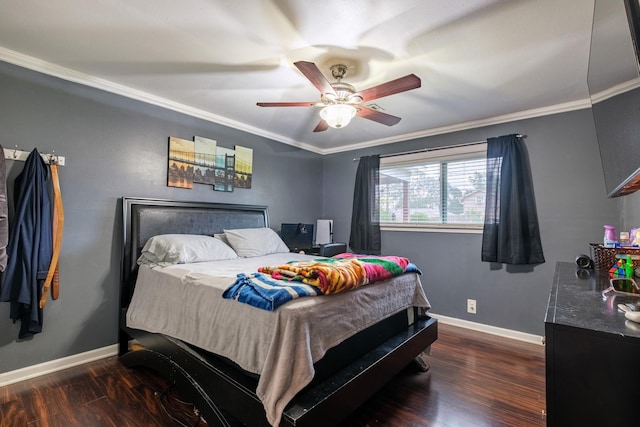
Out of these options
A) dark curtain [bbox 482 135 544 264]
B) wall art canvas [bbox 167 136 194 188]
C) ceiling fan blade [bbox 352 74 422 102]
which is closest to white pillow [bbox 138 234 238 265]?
wall art canvas [bbox 167 136 194 188]

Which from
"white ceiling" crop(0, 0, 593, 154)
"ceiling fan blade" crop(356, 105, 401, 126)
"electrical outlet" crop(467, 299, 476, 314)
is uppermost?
"white ceiling" crop(0, 0, 593, 154)

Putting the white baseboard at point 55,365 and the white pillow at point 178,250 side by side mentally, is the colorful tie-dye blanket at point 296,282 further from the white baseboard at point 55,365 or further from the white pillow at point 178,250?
the white baseboard at point 55,365

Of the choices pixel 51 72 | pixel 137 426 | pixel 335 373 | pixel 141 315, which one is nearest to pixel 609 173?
pixel 335 373

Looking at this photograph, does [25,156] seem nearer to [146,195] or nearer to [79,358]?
[146,195]

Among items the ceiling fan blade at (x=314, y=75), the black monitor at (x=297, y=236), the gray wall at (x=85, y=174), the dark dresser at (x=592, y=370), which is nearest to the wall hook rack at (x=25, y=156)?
the gray wall at (x=85, y=174)

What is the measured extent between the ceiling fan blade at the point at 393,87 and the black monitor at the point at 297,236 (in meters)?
2.17

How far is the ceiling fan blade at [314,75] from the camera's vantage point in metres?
1.73

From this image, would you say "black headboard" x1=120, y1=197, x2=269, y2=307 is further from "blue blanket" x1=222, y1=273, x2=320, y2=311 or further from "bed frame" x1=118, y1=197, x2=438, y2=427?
"blue blanket" x1=222, y1=273, x2=320, y2=311

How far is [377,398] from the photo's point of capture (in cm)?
205

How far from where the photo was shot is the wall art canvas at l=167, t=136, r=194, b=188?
307 centimetres

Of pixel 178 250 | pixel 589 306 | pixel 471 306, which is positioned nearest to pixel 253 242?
pixel 178 250

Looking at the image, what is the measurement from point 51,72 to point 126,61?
67 centimetres

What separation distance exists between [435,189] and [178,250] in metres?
3.04

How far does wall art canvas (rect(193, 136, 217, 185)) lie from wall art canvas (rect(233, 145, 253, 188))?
31 centimetres
